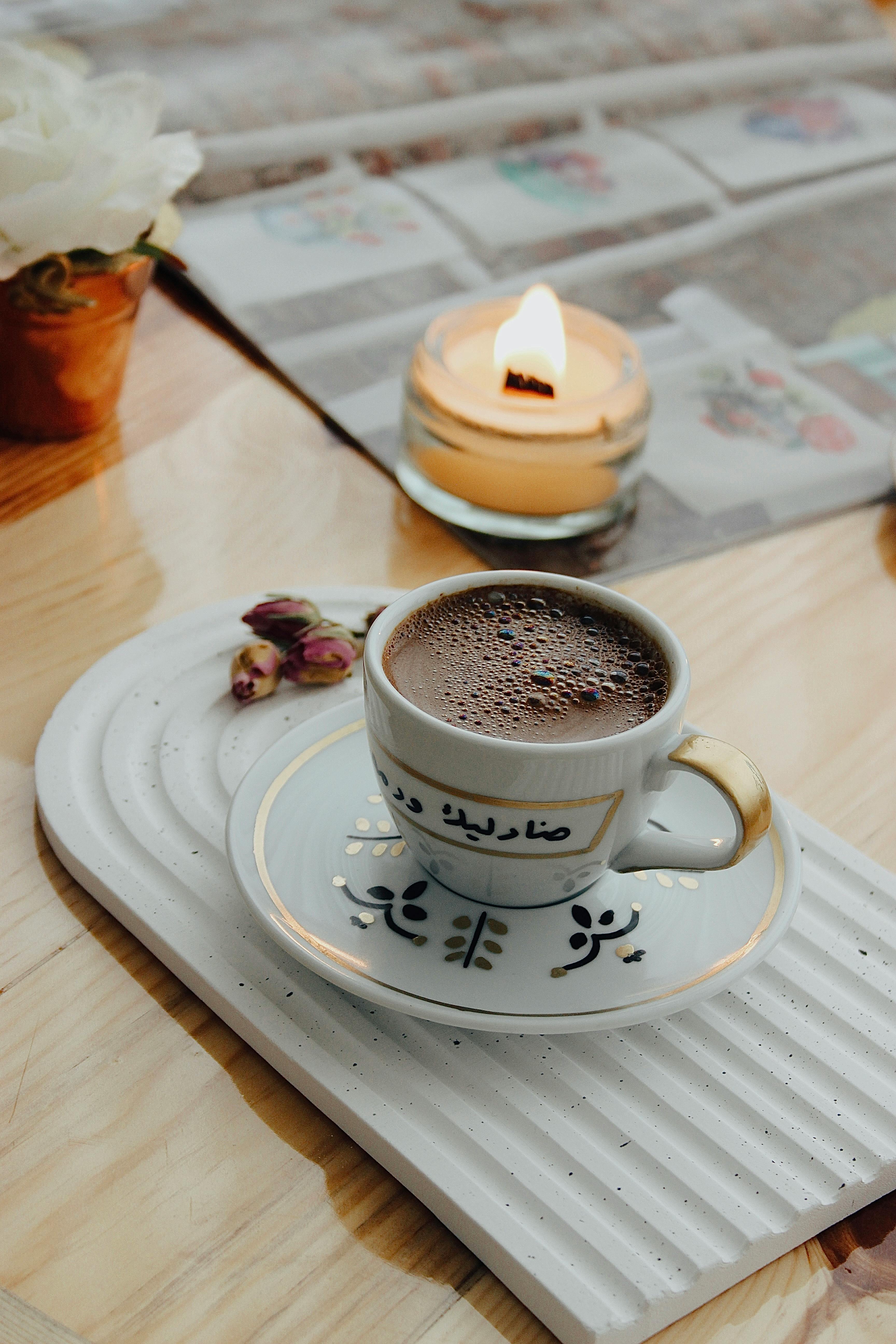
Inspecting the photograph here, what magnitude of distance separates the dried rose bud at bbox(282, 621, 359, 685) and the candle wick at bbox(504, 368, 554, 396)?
0.22m

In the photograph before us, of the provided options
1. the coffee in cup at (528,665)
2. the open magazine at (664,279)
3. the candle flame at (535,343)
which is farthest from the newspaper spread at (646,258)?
the coffee in cup at (528,665)

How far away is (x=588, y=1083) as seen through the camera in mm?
434

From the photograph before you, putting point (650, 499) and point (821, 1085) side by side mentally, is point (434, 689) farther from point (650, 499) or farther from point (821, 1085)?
point (650, 499)

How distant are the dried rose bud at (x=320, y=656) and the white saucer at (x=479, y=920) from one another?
0.26 feet

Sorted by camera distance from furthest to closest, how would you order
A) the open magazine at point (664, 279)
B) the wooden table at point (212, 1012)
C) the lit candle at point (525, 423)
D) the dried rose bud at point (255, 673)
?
1. the open magazine at point (664, 279)
2. the lit candle at point (525, 423)
3. the dried rose bud at point (255, 673)
4. the wooden table at point (212, 1012)

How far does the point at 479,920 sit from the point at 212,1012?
0.11 m

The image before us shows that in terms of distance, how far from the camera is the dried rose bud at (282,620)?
24.2 inches

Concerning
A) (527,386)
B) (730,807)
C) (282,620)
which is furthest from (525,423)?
(730,807)

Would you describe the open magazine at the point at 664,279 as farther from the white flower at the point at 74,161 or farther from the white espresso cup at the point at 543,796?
the white espresso cup at the point at 543,796

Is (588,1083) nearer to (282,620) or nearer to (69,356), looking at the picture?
(282,620)

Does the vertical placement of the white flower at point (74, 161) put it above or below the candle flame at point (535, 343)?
above

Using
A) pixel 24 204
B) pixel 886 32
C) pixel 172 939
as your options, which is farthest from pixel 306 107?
pixel 172 939

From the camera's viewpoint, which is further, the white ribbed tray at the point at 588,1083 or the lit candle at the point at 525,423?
the lit candle at the point at 525,423

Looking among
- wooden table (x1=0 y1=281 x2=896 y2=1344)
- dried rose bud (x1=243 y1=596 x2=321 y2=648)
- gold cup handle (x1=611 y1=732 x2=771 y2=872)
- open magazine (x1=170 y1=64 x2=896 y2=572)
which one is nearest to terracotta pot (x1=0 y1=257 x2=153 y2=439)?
wooden table (x1=0 y1=281 x2=896 y2=1344)
